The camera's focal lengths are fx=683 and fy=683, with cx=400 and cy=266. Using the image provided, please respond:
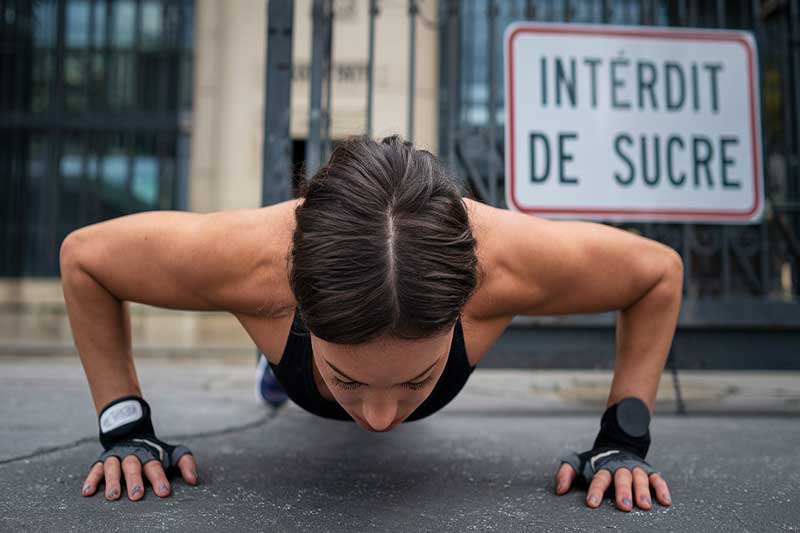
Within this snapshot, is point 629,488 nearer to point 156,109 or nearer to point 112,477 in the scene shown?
point 112,477

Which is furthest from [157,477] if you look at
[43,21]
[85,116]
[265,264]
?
[43,21]

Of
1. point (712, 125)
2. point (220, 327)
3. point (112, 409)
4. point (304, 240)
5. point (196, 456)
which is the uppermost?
point (712, 125)

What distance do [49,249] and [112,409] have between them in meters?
7.45

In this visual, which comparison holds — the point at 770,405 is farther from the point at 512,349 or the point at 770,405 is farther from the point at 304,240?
the point at 304,240

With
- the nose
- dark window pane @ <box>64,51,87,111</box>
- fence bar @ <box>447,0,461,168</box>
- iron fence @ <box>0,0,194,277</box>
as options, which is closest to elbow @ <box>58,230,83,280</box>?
the nose

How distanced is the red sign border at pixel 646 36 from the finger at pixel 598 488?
4.53 feet

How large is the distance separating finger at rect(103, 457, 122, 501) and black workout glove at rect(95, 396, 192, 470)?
14 millimetres

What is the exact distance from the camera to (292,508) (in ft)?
3.95

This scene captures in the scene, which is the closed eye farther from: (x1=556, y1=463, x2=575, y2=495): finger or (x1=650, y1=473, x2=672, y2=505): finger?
(x1=650, y1=473, x2=672, y2=505): finger

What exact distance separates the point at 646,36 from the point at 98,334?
2208mm

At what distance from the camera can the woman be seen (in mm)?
1004

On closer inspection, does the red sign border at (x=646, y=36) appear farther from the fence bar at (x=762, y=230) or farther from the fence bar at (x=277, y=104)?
the fence bar at (x=277, y=104)

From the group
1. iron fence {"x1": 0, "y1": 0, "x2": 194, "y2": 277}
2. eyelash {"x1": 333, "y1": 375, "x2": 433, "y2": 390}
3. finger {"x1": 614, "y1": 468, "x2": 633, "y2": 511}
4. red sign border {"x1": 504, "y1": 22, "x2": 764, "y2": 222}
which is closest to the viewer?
eyelash {"x1": 333, "y1": 375, "x2": 433, "y2": 390}

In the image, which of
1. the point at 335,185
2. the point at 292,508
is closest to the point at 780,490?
the point at 292,508
